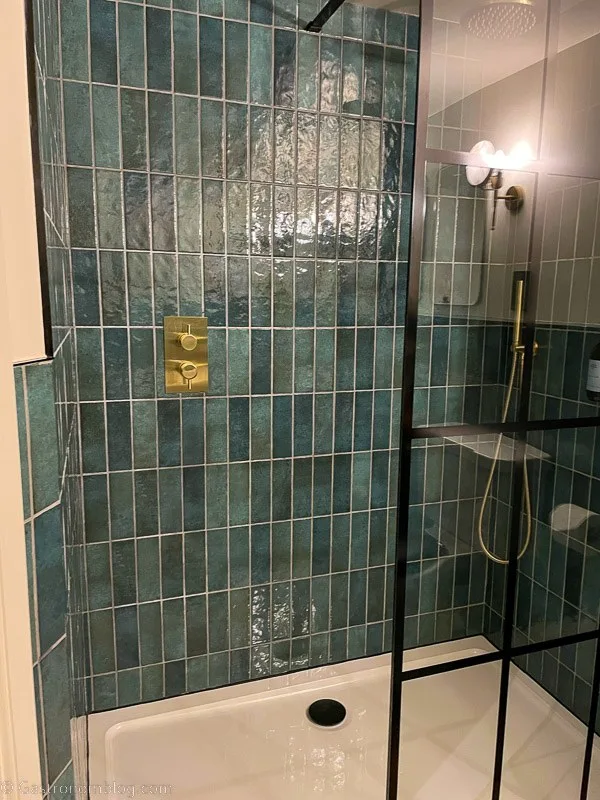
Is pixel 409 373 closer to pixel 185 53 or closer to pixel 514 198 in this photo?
pixel 514 198

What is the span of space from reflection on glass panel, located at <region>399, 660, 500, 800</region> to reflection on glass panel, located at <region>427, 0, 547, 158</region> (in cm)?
122

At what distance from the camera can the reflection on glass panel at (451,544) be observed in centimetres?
134

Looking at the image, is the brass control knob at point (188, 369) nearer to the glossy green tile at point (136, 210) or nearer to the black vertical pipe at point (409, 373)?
the glossy green tile at point (136, 210)

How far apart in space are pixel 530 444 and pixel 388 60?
1.40m

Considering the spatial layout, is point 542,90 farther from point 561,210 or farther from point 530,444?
point 530,444

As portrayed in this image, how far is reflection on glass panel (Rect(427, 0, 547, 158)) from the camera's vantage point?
1201 mm

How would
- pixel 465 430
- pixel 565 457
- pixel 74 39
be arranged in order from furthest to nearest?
pixel 74 39 → pixel 565 457 → pixel 465 430

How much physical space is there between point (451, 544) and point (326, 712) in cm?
101

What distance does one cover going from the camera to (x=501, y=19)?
1.24 metres

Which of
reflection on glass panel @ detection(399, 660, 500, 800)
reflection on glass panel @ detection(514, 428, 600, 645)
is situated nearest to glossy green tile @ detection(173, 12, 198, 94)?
reflection on glass panel @ detection(514, 428, 600, 645)

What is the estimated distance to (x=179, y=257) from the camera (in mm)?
1790

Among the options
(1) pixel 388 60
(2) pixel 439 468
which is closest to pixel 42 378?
(2) pixel 439 468

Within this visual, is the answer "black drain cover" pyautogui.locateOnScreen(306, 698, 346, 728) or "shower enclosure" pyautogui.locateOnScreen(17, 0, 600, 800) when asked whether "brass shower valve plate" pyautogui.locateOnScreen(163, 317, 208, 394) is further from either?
"black drain cover" pyautogui.locateOnScreen(306, 698, 346, 728)

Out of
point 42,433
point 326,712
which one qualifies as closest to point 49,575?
point 42,433
